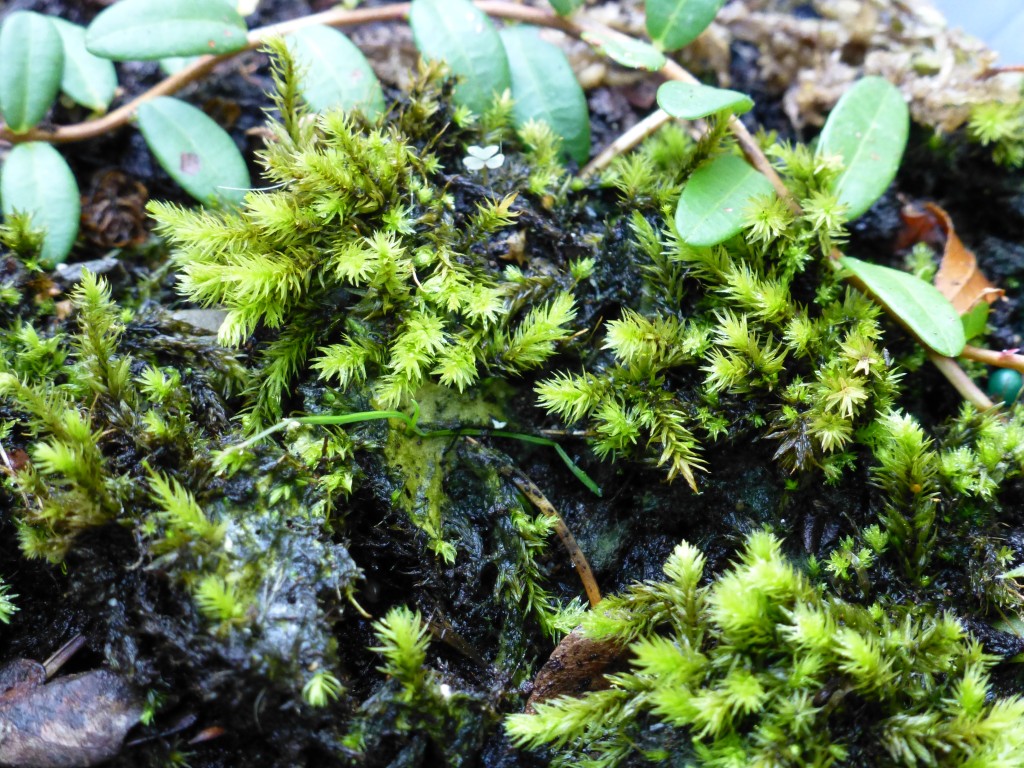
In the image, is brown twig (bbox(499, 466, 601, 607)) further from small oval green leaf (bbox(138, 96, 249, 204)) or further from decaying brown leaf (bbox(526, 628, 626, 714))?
small oval green leaf (bbox(138, 96, 249, 204))

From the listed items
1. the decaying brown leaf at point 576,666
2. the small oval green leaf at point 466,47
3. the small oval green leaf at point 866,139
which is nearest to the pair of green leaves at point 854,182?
the small oval green leaf at point 866,139

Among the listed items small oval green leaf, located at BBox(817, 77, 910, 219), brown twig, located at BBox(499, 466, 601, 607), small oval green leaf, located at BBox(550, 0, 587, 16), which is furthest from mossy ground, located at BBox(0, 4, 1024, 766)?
small oval green leaf, located at BBox(550, 0, 587, 16)

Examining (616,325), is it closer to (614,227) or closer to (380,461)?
(614,227)

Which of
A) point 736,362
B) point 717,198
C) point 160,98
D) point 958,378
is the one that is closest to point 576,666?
point 736,362

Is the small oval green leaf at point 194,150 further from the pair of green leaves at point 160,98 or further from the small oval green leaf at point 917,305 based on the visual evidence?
the small oval green leaf at point 917,305

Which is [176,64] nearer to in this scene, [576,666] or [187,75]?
[187,75]
